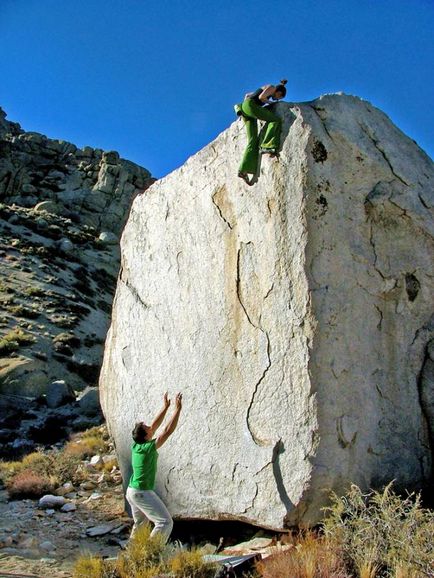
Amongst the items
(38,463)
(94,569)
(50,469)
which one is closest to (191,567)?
(94,569)

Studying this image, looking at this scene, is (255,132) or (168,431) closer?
(168,431)

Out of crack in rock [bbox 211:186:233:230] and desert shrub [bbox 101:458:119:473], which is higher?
crack in rock [bbox 211:186:233:230]

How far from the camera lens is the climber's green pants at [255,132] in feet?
20.3

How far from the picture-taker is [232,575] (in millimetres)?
4555

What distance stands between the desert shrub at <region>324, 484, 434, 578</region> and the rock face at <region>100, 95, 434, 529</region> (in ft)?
1.43

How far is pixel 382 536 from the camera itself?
468cm

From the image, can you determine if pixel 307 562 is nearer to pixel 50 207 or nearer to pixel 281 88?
pixel 281 88

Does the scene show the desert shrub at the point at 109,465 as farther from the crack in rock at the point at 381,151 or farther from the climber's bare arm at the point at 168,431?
the crack in rock at the point at 381,151

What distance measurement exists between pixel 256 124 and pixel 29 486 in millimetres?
5874

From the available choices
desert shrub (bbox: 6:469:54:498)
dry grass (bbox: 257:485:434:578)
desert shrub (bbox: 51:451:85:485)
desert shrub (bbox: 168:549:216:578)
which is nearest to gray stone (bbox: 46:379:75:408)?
desert shrub (bbox: 51:451:85:485)

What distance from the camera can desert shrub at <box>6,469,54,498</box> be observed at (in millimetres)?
8164

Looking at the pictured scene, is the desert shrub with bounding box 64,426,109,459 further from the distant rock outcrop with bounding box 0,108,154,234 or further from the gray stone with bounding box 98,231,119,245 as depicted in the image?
the distant rock outcrop with bounding box 0,108,154,234

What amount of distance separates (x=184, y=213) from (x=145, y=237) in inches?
35.6

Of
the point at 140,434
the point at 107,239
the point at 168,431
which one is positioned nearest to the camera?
the point at 140,434
